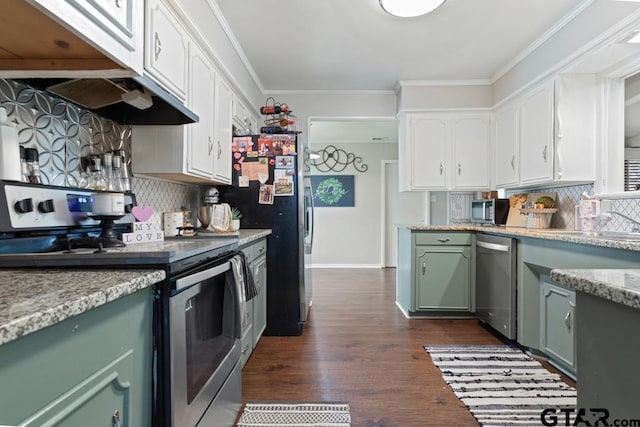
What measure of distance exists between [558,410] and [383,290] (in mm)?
2765

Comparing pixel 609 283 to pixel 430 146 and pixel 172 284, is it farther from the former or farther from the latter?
pixel 430 146

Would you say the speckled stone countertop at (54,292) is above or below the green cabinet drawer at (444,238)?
above

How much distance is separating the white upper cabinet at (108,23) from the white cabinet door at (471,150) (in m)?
3.31

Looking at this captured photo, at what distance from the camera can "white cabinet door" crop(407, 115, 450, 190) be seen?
3.70 meters

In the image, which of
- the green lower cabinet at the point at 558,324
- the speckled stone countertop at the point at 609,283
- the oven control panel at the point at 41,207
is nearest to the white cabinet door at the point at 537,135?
the green lower cabinet at the point at 558,324

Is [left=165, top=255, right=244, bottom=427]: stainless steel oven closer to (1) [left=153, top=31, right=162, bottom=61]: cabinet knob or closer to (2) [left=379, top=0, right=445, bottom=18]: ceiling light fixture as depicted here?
(1) [left=153, top=31, right=162, bottom=61]: cabinet knob

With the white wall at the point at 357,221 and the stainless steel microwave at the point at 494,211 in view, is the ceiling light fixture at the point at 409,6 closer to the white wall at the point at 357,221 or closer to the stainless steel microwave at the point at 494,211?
the stainless steel microwave at the point at 494,211

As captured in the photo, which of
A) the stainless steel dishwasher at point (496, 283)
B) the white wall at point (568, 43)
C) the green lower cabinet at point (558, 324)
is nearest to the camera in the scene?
the green lower cabinet at point (558, 324)

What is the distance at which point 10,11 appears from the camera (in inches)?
33.3

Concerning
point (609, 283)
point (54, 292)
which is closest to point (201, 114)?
point (54, 292)

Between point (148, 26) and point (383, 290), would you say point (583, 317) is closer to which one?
point (148, 26)

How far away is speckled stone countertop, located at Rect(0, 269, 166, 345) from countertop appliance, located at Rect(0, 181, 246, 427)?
0.06 metres

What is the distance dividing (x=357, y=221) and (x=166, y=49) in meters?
4.96

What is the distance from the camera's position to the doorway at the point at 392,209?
6.29 meters
